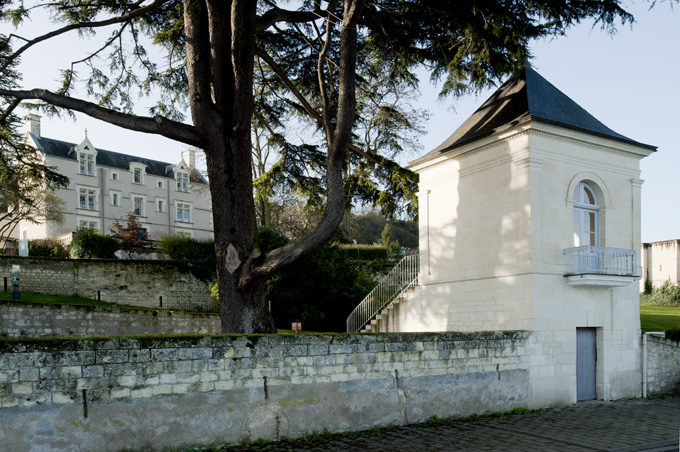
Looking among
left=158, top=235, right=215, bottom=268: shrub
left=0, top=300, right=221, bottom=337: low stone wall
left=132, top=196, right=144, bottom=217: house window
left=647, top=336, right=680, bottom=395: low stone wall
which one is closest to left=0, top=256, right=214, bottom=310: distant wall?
left=158, top=235, right=215, bottom=268: shrub

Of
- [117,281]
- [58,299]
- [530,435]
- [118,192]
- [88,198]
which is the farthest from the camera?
[118,192]

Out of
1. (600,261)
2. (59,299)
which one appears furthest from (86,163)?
(600,261)

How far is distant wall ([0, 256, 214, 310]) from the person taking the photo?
82.0ft

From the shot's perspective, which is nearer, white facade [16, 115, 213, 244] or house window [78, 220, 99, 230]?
white facade [16, 115, 213, 244]

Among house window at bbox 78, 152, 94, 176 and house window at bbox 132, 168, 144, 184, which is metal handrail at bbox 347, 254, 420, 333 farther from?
house window at bbox 132, 168, 144, 184

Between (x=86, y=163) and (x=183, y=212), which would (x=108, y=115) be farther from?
(x=183, y=212)

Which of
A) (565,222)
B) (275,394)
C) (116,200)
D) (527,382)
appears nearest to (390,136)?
(565,222)

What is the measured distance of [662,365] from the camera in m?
13.8

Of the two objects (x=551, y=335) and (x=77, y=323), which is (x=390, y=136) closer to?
(x=551, y=335)

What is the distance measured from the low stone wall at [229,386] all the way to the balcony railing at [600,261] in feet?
8.90

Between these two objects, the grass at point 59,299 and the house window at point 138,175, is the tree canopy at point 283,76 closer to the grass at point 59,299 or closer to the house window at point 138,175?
the grass at point 59,299

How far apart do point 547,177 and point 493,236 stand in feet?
5.47

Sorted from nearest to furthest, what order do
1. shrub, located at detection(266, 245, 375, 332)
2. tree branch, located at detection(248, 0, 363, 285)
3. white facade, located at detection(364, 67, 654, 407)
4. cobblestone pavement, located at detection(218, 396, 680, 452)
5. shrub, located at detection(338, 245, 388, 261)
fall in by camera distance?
cobblestone pavement, located at detection(218, 396, 680, 452) < tree branch, located at detection(248, 0, 363, 285) < white facade, located at detection(364, 67, 654, 407) < shrub, located at detection(266, 245, 375, 332) < shrub, located at detection(338, 245, 388, 261)

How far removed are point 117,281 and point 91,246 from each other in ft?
13.2
